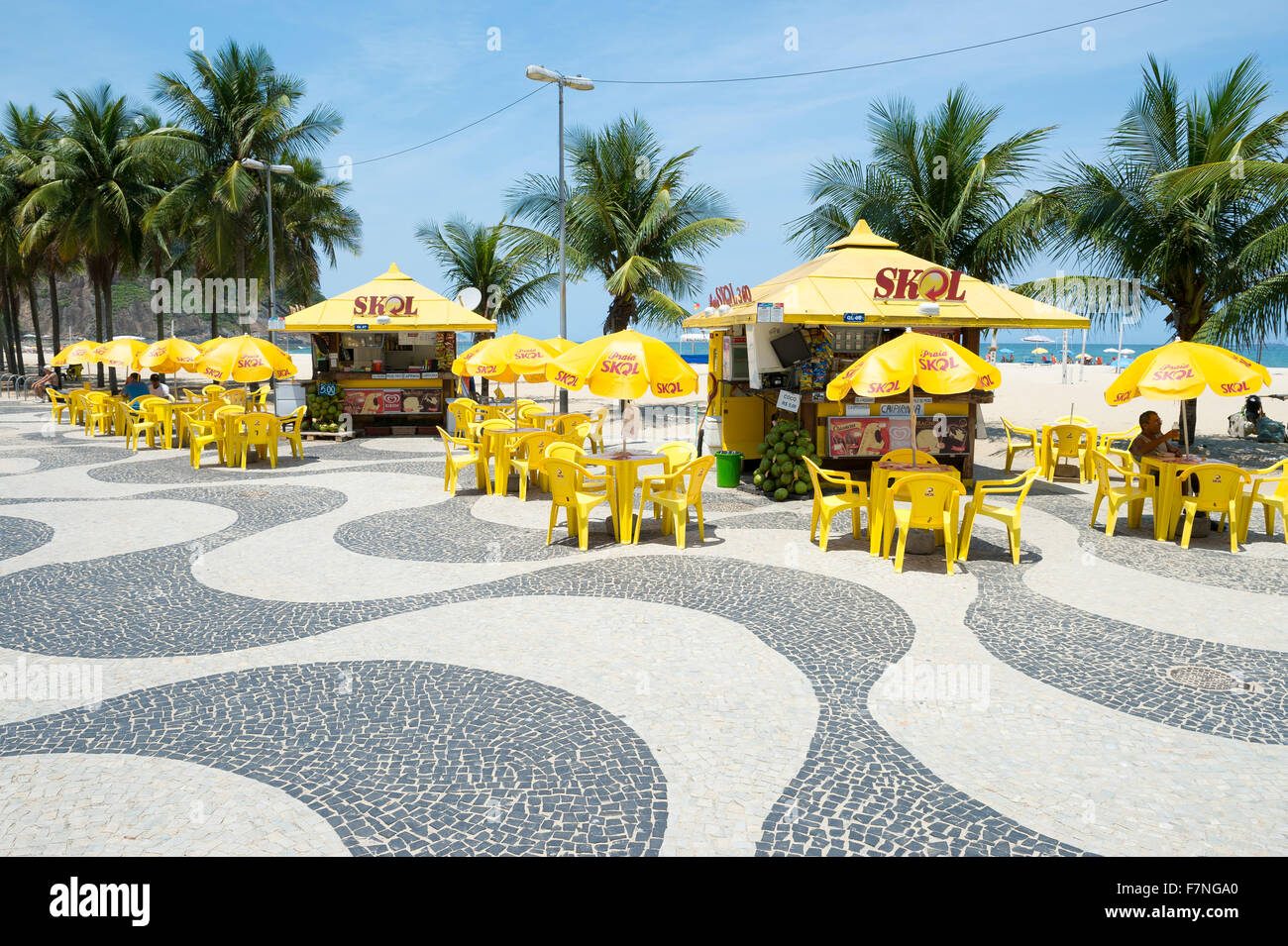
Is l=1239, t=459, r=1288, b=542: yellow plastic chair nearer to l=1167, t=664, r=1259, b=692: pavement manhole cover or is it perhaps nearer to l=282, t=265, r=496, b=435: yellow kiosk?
l=1167, t=664, r=1259, b=692: pavement manhole cover

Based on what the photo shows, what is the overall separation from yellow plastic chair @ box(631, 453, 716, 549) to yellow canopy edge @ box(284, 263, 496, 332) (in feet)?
36.0

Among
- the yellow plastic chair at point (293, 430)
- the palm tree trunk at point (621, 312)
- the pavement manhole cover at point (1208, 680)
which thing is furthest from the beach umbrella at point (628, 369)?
the palm tree trunk at point (621, 312)

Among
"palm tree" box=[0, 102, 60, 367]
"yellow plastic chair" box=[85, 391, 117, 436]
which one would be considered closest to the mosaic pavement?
"yellow plastic chair" box=[85, 391, 117, 436]

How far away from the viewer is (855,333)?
13570mm

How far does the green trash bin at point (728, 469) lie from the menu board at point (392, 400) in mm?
9599

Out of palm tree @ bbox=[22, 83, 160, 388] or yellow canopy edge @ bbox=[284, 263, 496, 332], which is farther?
palm tree @ bbox=[22, 83, 160, 388]

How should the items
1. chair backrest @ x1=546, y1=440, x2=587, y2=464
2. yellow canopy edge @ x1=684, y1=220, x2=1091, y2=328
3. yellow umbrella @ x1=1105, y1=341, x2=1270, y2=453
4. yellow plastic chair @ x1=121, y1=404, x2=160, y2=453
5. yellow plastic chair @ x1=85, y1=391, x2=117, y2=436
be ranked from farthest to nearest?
yellow plastic chair @ x1=85, y1=391, x2=117, y2=436 < yellow plastic chair @ x1=121, y1=404, x2=160, y2=453 < yellow canopy edge @ x1=684, y1=220, x2=1091, y2=328 < chair backrest @ x1=546, y1=440, x2=587, y2=464 < yellow umbrella @ x1=1105, y1=341, x2=1270, y2=453

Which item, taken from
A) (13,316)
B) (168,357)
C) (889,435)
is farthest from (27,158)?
(889,435)

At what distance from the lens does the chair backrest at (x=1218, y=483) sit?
8.71 metres

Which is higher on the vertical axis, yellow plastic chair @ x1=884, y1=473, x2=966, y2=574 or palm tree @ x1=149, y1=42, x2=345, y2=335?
palm tree @ x1=149, y1=42, x2=345, y2=335

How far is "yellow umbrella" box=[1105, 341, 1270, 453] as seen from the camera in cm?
866
